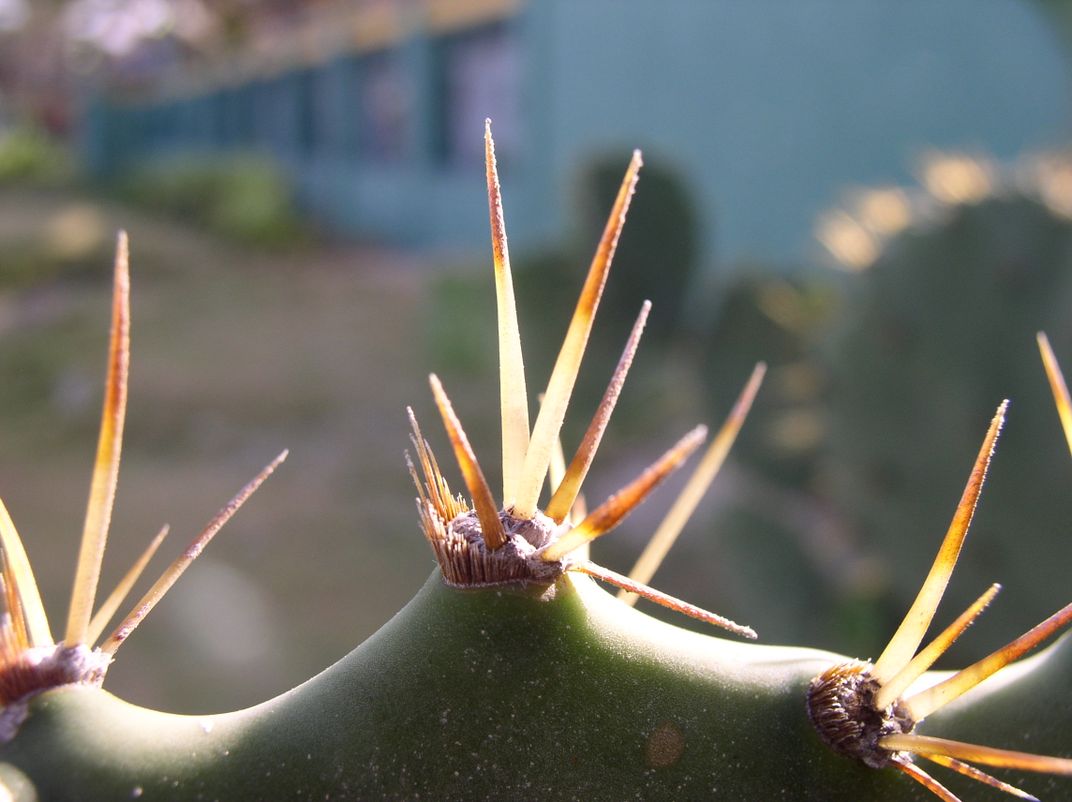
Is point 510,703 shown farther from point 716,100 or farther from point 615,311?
point 716,100

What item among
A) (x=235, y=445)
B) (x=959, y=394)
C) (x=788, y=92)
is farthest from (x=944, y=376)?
(x=235, y=445)

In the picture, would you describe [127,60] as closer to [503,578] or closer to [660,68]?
[660,68]

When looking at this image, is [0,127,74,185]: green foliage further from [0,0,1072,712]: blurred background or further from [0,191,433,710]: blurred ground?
[0,191,433,710]: blurred ground

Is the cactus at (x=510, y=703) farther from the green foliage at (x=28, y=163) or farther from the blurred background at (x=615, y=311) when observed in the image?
the green foliage at (x=28, y=163)

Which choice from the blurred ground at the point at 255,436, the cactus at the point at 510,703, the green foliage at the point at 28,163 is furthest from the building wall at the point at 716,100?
the green foliage at the point at 28,163

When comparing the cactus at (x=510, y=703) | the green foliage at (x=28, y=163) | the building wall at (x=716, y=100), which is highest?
the cactus at (x=510, y=703)
